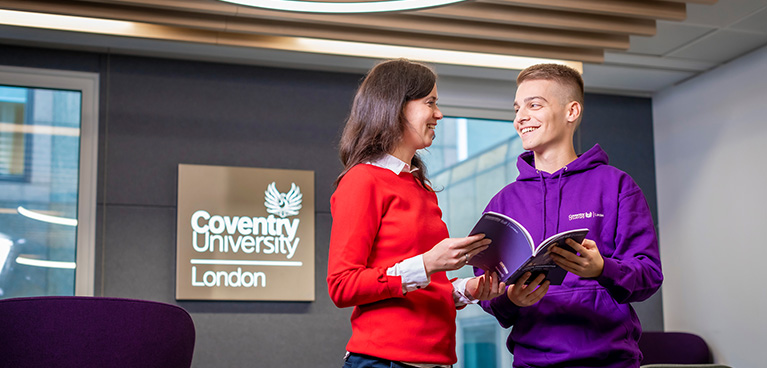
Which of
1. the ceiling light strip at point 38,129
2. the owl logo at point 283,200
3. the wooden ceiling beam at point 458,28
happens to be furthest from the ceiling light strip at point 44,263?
the wooden ceiling beam at point 458,28

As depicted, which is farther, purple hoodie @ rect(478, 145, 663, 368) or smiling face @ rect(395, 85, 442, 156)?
smiling face @ rect(395, 85, 442, 156)

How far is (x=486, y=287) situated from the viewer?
6.05 feet

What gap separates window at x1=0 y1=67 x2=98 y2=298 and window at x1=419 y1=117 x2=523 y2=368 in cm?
224

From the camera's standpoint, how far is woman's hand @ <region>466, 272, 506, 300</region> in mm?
1835

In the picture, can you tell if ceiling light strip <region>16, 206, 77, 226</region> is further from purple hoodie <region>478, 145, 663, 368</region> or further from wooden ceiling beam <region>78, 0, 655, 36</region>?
purple hoodie <region>478, 145, 663, 368</region>

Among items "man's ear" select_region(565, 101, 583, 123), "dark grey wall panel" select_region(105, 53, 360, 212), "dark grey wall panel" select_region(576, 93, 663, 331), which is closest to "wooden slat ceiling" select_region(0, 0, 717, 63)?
"dark grey wall panel" select_region(105, 53, 360, 212)

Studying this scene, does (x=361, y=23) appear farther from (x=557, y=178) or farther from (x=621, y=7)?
(x=557, y=178)

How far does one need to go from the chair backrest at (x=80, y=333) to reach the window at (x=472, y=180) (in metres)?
2.89

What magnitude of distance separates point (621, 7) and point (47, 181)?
354cm

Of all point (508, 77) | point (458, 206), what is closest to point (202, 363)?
point (458, 206)

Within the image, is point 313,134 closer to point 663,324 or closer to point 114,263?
point 114,263

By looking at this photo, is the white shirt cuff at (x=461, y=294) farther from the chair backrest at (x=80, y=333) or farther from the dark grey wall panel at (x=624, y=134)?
the dark grey wall panel at (x=624, y=134)

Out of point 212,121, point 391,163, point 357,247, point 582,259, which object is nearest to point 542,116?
point 391,163

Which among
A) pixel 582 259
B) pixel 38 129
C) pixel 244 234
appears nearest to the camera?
pixel 582 259
